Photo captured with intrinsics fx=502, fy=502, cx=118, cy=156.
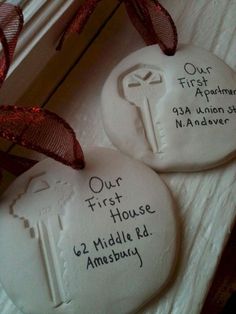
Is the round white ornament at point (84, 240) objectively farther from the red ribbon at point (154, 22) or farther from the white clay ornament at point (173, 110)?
the red ribbon at point (154, 22)

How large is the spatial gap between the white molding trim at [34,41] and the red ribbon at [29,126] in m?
0.04

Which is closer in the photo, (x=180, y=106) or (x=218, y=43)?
(x=180, y=106)

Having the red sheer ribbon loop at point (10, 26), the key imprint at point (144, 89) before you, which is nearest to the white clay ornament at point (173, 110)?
the key imprint at point (144, 89)

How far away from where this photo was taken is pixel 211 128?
21.3 inches

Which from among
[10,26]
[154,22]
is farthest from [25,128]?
[154,22]

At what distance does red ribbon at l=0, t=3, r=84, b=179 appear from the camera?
457mm

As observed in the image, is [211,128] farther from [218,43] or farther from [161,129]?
[218,43]

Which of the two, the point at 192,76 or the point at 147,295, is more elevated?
the point at 192,76

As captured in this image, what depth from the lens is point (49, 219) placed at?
1.55 feet

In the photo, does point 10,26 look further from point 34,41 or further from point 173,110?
point 173,110

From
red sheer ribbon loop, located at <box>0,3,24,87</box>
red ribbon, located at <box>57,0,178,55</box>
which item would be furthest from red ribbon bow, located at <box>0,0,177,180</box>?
red ribbon, located at <box>57,0,178,55</box>

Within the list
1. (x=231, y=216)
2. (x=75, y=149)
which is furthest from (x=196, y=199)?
A: (x=75, y=149)

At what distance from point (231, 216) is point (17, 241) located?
0.22m

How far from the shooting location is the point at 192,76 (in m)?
0.57
